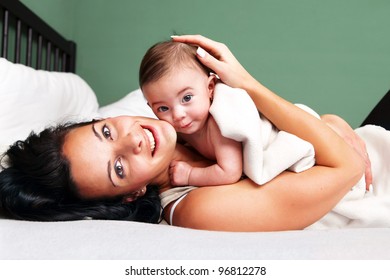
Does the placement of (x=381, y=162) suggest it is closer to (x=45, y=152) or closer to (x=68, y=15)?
(x=45, y=152)

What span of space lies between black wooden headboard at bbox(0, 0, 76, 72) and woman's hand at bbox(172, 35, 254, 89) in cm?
100

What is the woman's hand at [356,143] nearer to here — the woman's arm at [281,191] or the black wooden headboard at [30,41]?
the woman's arm at [281,191]

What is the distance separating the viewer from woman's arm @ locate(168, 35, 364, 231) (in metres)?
0.93

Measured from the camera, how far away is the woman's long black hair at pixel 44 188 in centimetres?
95

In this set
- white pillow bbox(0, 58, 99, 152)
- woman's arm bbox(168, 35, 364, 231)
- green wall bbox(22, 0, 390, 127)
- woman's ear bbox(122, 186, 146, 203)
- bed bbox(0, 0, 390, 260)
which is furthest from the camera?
green wall bbox(22, 0, 390, 127)

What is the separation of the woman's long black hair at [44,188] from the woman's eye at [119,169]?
3.8 inches

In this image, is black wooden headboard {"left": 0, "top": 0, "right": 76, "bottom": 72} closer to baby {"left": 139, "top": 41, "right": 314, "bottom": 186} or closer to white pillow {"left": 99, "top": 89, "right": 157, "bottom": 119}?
white pillow {"left": 99, "top": 89, "right": 157, "bottom": 119}

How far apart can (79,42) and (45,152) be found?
78.0 inches

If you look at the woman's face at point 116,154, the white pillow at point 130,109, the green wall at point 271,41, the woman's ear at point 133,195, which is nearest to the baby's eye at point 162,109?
the woman's face at point 116,154

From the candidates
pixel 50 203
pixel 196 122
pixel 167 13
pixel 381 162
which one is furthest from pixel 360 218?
pixel 167 13


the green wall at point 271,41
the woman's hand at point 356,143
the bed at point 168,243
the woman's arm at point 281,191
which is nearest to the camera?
the bed at point 168,243

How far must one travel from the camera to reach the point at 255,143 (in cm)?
97

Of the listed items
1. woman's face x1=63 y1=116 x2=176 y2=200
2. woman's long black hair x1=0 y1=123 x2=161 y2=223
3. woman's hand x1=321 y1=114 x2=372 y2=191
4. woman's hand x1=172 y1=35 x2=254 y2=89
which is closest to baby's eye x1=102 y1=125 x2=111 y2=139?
woman's face x1=63 y1=116 x2=176 y2=200

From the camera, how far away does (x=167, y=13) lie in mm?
2756
